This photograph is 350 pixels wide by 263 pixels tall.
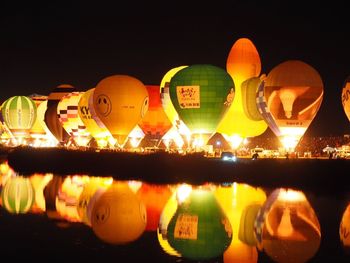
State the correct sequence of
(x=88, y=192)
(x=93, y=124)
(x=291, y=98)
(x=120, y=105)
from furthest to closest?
(x=93, y=124), (x=120, y=105), (x=291, y=98), (x=88, y=192)

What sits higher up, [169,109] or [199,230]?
[169,109]

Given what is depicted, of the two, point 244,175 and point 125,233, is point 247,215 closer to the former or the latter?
point 125,233

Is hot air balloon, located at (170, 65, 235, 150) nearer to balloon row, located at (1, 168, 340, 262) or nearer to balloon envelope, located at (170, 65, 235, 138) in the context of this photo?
balloon envelope, located at (170, 65, 235, 138)

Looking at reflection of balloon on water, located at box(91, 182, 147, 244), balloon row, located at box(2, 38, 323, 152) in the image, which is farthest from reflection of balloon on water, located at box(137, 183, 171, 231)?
balloon row, located at box(2, 38, 323, 152)

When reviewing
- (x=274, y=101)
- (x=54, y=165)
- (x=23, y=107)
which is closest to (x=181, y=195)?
(x=274, y=101)

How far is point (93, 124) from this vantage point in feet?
168

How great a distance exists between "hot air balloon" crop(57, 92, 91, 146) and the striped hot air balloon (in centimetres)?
891

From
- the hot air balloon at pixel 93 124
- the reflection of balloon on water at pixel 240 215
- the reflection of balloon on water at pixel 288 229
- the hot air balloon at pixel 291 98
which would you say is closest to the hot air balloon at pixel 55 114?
the hot air balloon at pixel 93 124

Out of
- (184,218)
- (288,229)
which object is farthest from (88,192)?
(288,229)

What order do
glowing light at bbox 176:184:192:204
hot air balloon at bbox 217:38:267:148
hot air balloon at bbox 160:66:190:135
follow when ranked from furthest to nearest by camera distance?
hot air balloon at bbox 217:38:267:148, hot air balloon at bbox 160:66:190:135, glowing light at bbox 176:184:192:204

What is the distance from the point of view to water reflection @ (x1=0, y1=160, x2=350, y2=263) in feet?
59.2

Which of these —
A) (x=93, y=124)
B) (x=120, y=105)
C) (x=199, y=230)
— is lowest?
(x=199, y=230)

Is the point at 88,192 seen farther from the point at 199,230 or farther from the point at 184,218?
the point at 199,230

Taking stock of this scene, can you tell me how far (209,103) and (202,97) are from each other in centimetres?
48
